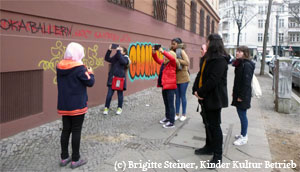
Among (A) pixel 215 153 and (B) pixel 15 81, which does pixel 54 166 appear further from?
(A) pixel 215 153

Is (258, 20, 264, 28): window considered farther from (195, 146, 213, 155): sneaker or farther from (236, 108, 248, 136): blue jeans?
(195, 146, 213, 155): sneaker

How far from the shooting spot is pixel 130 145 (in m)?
3.98

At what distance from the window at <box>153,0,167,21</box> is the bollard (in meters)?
5.22

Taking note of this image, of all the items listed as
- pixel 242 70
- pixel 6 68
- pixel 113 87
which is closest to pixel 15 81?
pixel 6 68

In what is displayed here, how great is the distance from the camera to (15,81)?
4.20m

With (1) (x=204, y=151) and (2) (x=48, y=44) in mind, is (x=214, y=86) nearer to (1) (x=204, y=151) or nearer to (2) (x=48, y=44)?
(1) (x=204, y=151)

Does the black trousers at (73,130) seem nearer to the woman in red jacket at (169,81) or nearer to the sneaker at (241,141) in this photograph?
the woman in red jacket at (169,81)

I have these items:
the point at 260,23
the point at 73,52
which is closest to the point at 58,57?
the point at 73,52

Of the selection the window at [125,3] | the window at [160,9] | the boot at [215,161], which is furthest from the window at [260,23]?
the boot at [215,161]

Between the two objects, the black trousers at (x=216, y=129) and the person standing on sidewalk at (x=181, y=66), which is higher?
the person standing on sidewalk at (x=181, y=66)

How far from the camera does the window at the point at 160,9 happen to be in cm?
985

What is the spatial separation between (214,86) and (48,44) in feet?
11.3

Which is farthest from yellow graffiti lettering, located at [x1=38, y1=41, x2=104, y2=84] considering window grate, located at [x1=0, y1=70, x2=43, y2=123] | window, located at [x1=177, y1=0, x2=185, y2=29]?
window, located at [x1=177, y1=0, x2=185, y2=29]

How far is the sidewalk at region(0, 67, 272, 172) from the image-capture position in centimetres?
331
